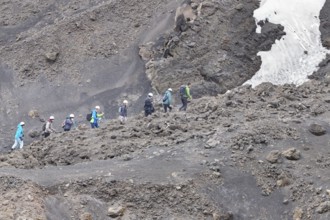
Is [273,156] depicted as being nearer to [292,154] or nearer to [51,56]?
[292,154]

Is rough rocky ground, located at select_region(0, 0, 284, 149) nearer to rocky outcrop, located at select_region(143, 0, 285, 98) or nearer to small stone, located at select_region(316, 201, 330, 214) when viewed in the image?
rocky outcrop, located at select_region(143, 0, 285, 98)

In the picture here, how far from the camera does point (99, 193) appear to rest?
54.7 feet

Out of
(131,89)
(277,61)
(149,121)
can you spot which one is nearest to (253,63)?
(277,61)

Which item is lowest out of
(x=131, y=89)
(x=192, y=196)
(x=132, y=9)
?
(x=131, y=89)

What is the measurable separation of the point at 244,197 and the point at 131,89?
16288 millimetres

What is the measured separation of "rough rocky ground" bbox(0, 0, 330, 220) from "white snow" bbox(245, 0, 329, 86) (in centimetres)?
56

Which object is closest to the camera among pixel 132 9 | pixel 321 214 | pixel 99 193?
pixel 321 214

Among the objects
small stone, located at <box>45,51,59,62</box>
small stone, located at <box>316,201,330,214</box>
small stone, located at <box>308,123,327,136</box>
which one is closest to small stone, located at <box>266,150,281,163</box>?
small stone, located at <box>308,123,327,136</box>

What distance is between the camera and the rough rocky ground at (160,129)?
16.5m

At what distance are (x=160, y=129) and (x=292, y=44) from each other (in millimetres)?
14301

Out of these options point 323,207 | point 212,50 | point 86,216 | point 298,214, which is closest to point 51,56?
point 212,50

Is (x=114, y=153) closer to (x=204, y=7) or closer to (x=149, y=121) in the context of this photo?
(x=149, y=121)

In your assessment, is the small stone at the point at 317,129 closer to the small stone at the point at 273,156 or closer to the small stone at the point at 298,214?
the small stone at the point at 273,156

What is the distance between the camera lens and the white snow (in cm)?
3145
